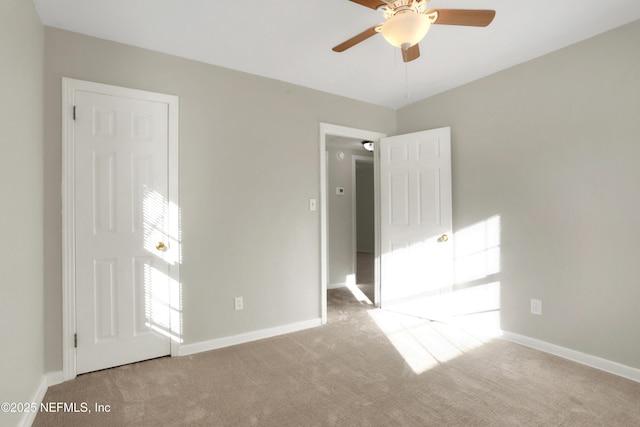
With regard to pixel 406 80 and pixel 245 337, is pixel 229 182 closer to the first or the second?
pixel 245 337

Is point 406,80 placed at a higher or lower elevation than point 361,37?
higher

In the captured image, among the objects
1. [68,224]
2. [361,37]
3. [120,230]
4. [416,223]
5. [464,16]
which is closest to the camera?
[464,16]

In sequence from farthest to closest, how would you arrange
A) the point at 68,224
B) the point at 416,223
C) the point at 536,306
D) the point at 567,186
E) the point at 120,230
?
the point at 416,223 < the point at 536,306 < the point at 567,186 < the point at 120,230 < the point at 68,224

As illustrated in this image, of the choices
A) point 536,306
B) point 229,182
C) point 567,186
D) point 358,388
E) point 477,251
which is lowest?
point 358,388

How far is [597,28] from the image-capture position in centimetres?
244

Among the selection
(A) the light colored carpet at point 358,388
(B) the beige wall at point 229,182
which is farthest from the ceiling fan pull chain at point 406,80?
(A) the light colored carpet at point 358,388

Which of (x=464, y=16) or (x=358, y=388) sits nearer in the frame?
(x=464, y=16)

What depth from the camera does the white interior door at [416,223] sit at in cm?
351

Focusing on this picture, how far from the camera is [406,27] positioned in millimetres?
1659

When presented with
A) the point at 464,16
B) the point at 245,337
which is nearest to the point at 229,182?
the point at 245,337

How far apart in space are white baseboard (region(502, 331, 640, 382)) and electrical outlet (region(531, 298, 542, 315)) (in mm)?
238

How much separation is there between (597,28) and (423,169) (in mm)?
1738

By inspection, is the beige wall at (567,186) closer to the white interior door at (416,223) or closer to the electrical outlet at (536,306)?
the electrical outlet at (536,306)

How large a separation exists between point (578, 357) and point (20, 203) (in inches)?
153
